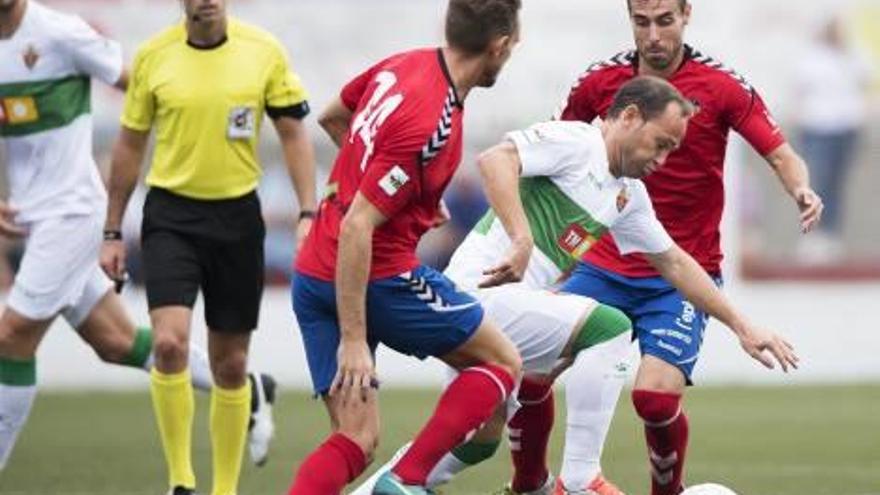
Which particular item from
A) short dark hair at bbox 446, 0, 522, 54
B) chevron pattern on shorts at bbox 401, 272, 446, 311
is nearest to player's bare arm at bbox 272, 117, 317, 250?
chevron pattern on shorts at bbox 401, 272, 446, 311

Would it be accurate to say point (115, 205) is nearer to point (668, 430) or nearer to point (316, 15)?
point (668, 430)

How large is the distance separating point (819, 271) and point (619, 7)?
10.1 ft

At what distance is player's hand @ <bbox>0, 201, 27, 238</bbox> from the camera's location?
448 inches

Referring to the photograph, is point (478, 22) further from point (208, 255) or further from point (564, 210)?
point (208, 255)

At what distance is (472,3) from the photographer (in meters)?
8.43

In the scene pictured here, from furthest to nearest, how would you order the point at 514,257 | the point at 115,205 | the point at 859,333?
the point at 859,333 < the point at 115,205 < the point at 514,257

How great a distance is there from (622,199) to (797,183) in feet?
3.68

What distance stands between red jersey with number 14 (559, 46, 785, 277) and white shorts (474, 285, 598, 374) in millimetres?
1093

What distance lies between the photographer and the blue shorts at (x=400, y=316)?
28.3 feet

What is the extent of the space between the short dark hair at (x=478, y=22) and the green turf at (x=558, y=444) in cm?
339

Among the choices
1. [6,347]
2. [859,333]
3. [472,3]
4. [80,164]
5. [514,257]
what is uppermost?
[472,3]

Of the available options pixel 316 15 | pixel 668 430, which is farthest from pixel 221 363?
pixel 316 15

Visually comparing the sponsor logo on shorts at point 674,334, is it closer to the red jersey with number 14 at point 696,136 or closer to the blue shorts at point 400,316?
the red jersey with number 14 at point 696,136

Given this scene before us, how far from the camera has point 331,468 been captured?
8.48m
